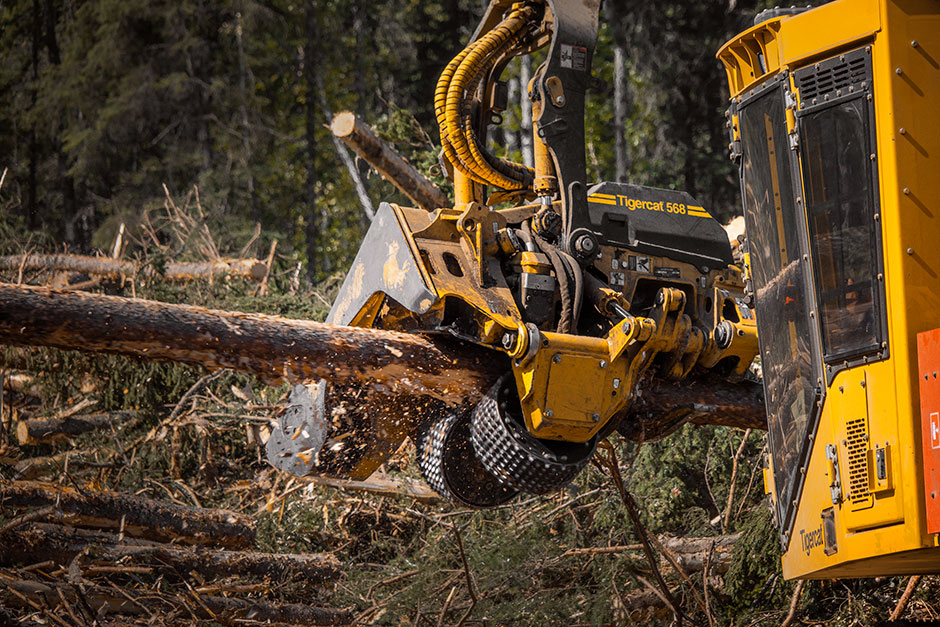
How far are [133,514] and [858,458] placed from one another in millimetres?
3491

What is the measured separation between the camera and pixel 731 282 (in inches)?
204

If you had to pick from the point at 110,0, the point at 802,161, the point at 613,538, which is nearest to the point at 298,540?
the point at 613,538

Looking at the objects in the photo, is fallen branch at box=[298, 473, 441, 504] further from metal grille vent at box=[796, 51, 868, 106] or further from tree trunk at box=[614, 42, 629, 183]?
tree trunk at box=[614, 42, 629, 183]

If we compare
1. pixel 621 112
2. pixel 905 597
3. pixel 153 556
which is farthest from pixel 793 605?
pixel 621 112

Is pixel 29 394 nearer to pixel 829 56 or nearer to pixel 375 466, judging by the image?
pixel 375 466

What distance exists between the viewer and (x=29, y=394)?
7742 millimetres

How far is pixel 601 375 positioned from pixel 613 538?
1.62m

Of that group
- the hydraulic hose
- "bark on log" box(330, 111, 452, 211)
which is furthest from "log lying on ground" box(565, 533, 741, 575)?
"bark on log" box(330, 111, 452, 211)

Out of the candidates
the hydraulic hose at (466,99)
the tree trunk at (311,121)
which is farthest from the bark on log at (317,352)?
the tree trunk at (311,121)

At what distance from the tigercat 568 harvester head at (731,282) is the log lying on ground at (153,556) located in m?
0.69

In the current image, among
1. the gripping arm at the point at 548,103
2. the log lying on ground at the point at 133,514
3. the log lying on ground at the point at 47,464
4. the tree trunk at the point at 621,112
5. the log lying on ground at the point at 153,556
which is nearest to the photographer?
the log lying on ground at the point at 153,556

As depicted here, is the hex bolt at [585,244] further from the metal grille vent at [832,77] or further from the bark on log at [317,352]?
the metal grille vent at [832,77]

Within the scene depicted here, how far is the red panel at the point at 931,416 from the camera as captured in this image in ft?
10.3

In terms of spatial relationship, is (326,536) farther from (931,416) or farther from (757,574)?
(931,416)
